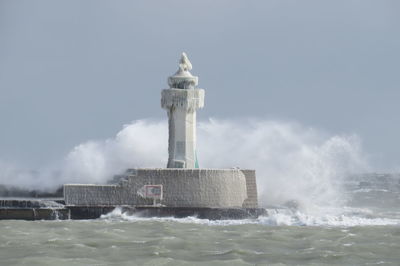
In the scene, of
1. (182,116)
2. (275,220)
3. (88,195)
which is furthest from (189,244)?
Result: (182,116)

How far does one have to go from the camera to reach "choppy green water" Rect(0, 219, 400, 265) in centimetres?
2408

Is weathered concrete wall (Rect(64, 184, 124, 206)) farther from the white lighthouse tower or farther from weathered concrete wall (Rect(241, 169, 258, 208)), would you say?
weathered concrete wall (Rect(241, 169, 258, 208))

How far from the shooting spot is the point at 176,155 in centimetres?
3872

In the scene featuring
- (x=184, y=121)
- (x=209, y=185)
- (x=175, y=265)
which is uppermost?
(x=184, y=121)

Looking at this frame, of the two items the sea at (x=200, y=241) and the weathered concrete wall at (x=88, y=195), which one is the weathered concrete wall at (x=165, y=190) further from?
the sea at (x=200, y=241)

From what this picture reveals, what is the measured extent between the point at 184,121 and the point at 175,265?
51.1 ft

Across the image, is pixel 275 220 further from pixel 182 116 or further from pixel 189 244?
pixel 189 244

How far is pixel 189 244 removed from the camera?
2677 cm

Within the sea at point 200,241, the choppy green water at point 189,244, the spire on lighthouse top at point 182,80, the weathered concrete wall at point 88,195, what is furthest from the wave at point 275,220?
the spire on lighthouse top at point 182,80

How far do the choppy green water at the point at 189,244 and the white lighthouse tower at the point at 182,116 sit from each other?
19.0 feet

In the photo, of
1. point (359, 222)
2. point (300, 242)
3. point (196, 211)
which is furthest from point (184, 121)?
point (300, 242)

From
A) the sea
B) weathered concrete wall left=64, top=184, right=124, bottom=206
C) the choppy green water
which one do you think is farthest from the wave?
weathered concrete wall left=64, top=184, right=124, bottom=206

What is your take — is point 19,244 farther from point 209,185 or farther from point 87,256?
point 209,185

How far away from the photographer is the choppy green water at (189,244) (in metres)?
24.1
